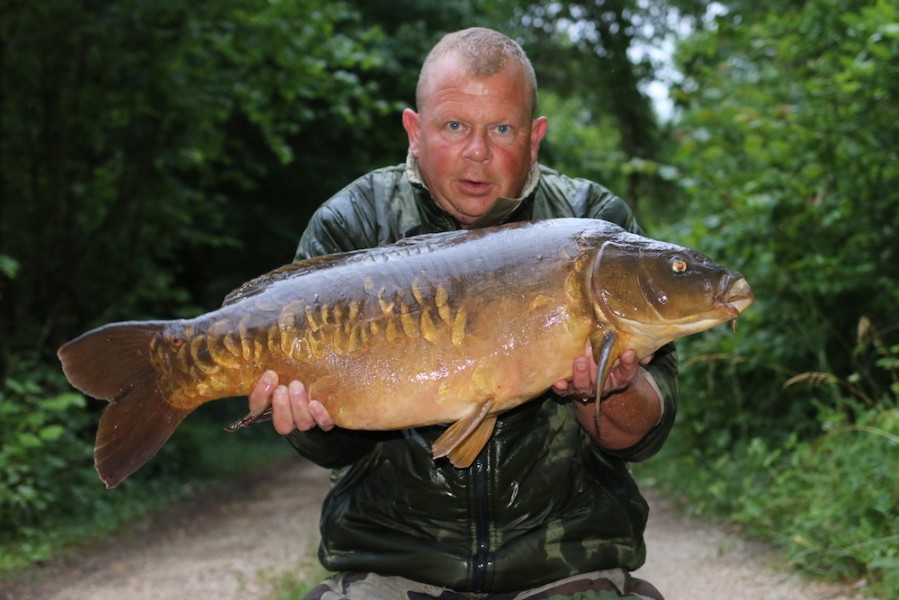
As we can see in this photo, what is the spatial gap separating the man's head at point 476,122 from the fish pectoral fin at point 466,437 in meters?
0.67

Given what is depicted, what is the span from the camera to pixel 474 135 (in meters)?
2.73

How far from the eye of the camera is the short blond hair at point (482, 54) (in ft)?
8.91

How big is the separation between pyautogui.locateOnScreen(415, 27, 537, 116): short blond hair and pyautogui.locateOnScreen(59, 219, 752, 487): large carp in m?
0.59

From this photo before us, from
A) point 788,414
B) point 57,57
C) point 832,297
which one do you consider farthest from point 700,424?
point 57,57

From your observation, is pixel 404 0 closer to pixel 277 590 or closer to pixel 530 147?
pixel 277 590

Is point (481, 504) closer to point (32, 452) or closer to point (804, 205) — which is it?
point (804, 205)

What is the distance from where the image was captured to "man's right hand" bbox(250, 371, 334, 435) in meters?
2.31

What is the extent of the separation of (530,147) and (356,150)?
34.6 feet

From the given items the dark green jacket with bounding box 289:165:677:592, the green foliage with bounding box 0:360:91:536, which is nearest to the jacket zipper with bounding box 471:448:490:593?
the dark green jacket with bounding box 289:165:677:592

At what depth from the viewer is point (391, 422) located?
229 centimetres

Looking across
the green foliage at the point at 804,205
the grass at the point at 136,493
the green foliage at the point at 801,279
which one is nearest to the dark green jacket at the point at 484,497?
the green foliage at the point at 801,279

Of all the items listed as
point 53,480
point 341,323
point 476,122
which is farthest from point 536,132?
point 53,480

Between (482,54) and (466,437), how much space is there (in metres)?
1.09

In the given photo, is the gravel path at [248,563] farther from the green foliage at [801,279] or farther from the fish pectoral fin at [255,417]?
the fish pectoral fin at [255,417]
